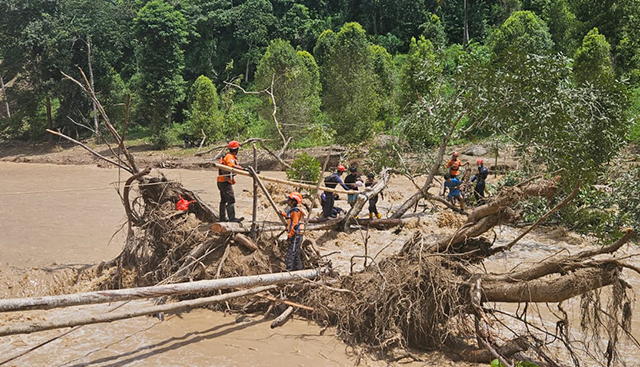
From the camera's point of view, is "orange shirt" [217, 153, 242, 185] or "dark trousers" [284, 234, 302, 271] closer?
"dark trousers" [284, 234, 302, 271]

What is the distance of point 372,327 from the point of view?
248 inches

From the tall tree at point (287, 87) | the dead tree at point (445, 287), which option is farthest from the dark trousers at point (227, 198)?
the tall tree at point (287, 87)

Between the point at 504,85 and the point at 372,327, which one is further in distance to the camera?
the point at 504,85

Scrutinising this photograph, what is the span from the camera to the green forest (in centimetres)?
1146

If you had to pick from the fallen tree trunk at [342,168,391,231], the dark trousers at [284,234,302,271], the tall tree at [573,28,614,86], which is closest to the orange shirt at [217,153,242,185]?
the dark trousers at [284,234,302,271]

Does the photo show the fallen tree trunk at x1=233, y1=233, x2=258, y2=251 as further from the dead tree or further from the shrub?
the shrub

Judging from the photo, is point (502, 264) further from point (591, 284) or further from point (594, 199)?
point (591, 284)

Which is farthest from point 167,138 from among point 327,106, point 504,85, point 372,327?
point 372,327

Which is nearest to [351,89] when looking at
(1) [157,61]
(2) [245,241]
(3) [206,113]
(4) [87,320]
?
(3) [206,113]

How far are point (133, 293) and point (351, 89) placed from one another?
1903 cm

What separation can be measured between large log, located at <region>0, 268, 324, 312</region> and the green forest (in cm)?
452

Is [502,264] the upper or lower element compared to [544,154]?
lower

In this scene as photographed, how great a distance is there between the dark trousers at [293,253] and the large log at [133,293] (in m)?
0.44

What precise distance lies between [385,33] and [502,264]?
36342 mm
